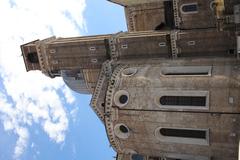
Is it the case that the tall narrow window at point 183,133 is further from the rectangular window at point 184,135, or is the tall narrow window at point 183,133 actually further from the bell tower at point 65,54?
the bell tower at point 65,54

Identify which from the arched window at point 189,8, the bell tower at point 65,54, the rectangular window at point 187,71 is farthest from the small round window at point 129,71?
the arched window at point 189,8

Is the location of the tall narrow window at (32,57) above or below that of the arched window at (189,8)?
below

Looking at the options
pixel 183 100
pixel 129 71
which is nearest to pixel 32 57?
pixel 129 71

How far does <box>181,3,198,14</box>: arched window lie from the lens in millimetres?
42531

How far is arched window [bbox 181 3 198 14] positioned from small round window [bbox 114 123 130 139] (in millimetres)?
12647

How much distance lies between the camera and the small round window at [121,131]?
3616 cm

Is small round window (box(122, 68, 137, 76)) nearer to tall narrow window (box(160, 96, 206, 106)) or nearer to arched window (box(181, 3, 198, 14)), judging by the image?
tall narrow window (box(160, 96, 206, 106))

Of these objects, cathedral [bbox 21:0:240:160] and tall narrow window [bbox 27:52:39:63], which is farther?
tall narrow window [bbox 27:52:39:63]

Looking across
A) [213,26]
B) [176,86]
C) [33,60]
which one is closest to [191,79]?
[176,86]

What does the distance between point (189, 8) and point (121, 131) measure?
1310 centimetres

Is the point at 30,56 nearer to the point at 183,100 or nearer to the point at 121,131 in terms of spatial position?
the point at 121,131

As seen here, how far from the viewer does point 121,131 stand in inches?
1443

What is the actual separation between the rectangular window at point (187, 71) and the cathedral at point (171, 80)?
7 cm

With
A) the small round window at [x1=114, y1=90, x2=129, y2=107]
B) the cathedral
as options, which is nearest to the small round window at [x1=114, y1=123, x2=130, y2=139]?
the cathedral
